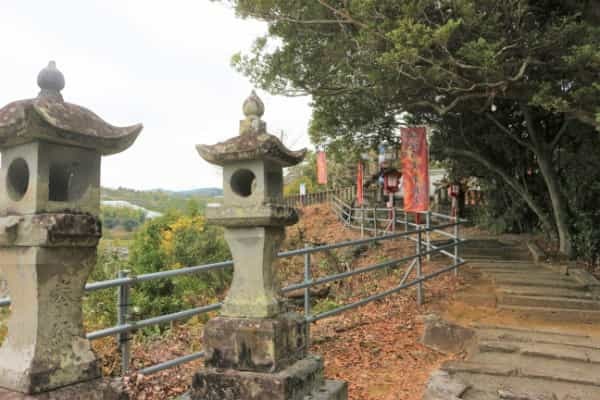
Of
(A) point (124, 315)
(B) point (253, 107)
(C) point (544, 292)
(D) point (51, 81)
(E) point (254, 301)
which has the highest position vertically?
(B) point (253, 107)

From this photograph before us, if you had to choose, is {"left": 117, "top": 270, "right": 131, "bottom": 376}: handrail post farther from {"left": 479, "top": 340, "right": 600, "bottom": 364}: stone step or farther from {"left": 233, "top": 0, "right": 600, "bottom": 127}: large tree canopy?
{"left": 233, "top": 0, "right": 600, "bottom": 127}: large tree canopy

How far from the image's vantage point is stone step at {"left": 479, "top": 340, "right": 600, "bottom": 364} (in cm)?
418

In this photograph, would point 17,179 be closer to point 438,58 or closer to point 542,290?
point 438,58

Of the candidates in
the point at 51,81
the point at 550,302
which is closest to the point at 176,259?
the point at 550,302

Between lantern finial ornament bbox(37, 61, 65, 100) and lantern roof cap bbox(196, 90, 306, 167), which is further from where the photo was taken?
lantern roof cap bbox(196, 90, 306, 167)

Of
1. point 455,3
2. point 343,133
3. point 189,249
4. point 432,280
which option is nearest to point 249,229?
point 455,3

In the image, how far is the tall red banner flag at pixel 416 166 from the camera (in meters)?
9.20

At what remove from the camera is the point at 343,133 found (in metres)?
10.3

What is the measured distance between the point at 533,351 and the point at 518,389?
896 mm

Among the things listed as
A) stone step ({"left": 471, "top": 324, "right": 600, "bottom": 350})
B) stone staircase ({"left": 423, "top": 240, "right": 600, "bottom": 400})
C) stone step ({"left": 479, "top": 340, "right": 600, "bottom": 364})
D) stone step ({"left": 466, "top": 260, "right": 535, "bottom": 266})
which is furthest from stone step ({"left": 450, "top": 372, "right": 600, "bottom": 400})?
stone step ({"left": 466, "top": 260, "right": 535, "bottom": 266})

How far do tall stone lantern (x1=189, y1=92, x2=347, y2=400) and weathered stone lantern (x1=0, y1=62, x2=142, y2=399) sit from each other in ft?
3.27

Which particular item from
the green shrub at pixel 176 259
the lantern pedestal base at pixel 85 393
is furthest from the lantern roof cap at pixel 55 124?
the green shrub at pixel 176 259

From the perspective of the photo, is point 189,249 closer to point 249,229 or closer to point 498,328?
point 498,328

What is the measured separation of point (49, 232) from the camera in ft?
5.07
